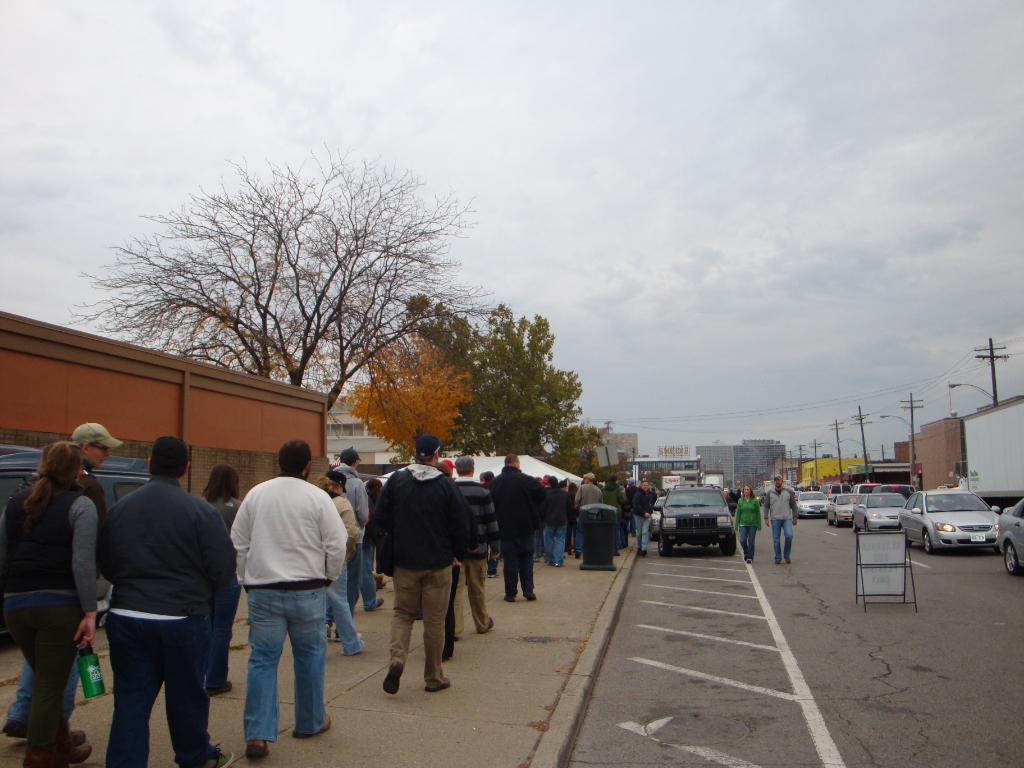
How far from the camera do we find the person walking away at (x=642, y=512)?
60.3ft

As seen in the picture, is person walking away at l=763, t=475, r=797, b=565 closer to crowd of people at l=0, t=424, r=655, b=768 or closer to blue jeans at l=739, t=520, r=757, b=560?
blue jeans at l=739, t=520, r=757, b=560

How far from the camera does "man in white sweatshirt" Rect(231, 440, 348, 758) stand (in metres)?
4.82

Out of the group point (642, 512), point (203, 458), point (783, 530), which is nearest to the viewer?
point (203, 458)

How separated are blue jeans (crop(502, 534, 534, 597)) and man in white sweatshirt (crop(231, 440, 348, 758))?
627 centimetres

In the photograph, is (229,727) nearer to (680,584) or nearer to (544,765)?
(544,765)

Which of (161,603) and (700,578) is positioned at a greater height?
(161,603)

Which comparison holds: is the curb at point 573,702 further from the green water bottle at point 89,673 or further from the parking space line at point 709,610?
the green water bottle at point 89,673

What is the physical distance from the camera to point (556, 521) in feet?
52.1

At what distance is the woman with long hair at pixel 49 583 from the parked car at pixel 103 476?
9.97 ft

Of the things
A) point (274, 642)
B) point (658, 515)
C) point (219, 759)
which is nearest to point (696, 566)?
point (658, 515)

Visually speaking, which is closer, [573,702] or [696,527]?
[573,702]

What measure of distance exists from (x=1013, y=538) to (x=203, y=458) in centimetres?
1442

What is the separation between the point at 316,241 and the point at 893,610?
671 inches

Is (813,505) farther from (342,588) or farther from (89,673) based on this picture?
(89,673)
